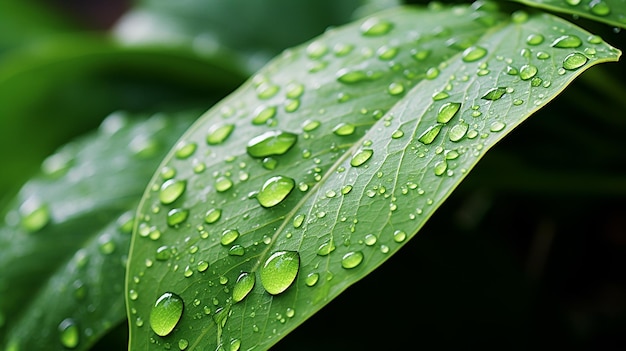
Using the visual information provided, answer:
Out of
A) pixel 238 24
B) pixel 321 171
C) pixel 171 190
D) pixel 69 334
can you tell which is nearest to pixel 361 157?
pixel 321 171

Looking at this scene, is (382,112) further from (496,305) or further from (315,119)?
(496,305)

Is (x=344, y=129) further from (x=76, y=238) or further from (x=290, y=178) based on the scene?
(x=76, y=238)

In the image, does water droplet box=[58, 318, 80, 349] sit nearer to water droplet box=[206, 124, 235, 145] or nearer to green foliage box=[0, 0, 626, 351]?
green foliage box=[0, 0, 626, 351]

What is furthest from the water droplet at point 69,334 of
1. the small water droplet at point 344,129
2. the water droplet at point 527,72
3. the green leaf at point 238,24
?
the green leaf at point 238,24

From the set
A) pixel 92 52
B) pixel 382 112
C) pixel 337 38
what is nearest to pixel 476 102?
pixel 382 112

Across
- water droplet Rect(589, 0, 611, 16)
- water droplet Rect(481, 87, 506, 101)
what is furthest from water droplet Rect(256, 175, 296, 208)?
water droplet Rect(589, 0, 611, 16)

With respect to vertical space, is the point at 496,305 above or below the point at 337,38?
below

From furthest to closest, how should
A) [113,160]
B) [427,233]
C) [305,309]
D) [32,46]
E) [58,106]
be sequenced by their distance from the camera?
1. [32,46]
2. [58,106]
3. [427,233]
4. [113,160]
5. [305,309]
